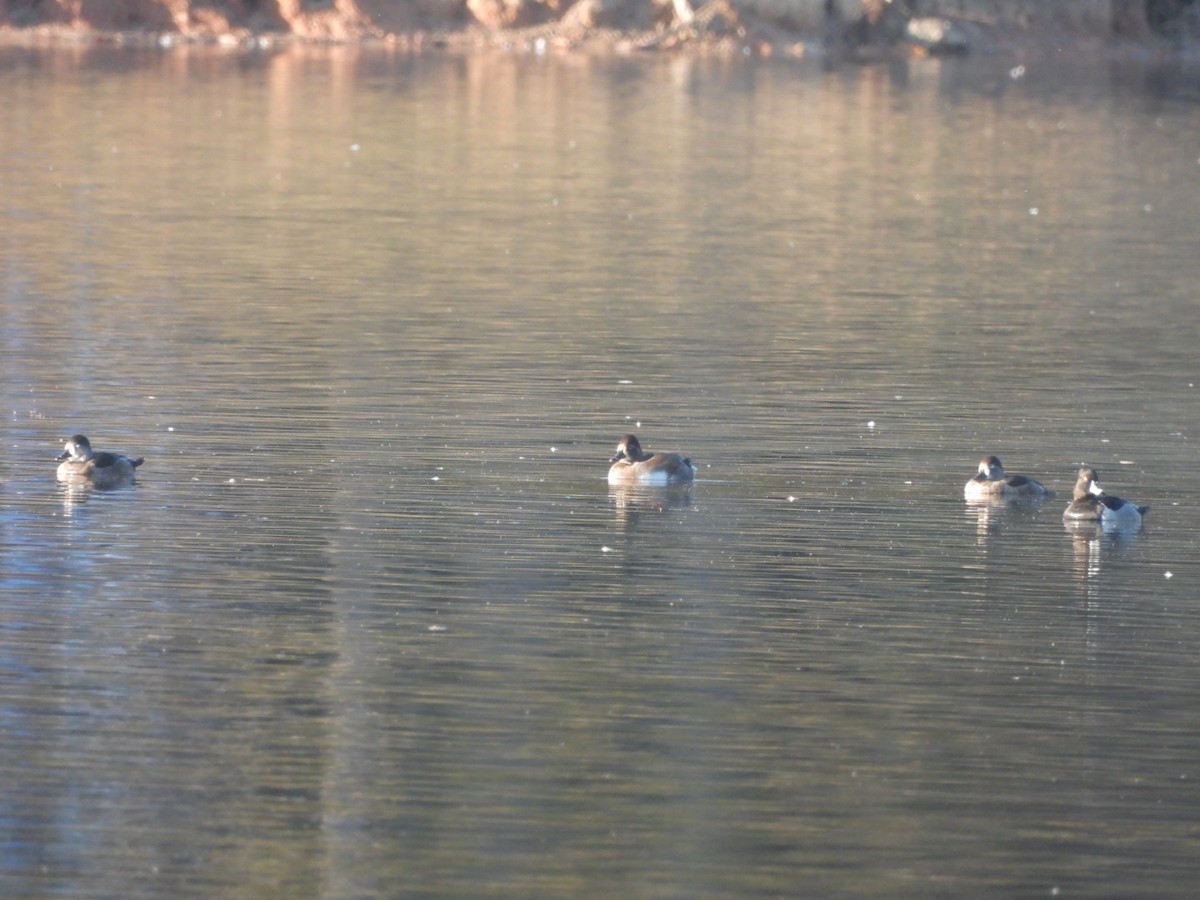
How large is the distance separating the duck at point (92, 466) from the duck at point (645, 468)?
2724 millimetres

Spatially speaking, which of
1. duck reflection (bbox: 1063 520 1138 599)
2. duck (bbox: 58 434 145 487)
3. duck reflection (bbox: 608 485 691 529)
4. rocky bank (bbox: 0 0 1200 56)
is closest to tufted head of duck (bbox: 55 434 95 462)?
duck (bbox: 58 434 145 487)

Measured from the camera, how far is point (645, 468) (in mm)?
12859

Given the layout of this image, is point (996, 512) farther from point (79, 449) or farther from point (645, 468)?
point (79, 449)

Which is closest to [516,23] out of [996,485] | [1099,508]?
[996,485]

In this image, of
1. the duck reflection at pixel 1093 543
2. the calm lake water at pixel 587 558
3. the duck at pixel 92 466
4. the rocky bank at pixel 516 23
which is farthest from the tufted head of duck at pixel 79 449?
the rocky bank at pixel 516 23

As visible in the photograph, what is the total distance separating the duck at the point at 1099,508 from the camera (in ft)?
39.7

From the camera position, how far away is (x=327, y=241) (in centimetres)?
2414

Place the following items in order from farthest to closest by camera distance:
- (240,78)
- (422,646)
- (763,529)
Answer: (240,78)
(763,529)
(422,646)

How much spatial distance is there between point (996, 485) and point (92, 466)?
196 inches

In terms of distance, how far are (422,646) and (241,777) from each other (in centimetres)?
172

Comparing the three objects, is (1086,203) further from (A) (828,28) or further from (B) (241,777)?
(A) (828,28)

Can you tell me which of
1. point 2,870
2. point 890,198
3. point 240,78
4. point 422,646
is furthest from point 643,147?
point 2,870

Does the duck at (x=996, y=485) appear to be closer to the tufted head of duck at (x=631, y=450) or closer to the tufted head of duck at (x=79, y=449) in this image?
the tufted head of duck at (x=631, y=450)

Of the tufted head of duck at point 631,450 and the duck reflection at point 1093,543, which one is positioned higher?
the tufted head of duck at point 631,450
